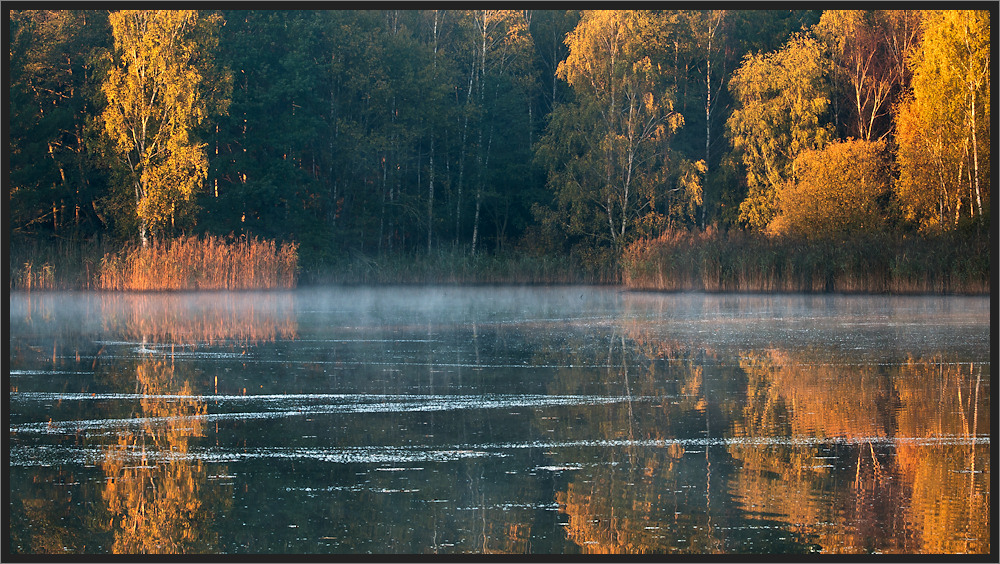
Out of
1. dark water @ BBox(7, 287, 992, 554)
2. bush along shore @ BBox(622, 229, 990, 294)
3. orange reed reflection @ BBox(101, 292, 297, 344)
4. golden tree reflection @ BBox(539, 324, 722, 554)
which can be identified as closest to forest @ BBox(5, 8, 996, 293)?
bush along shore @ BBox(622, 229, 990, 294)

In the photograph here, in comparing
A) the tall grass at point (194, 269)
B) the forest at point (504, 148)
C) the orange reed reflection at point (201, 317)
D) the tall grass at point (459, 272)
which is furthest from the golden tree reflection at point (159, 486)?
the tall grass at point (459, 272)

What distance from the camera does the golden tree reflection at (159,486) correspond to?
16.6ft

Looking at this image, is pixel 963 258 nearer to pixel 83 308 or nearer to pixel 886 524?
pixel 83 308

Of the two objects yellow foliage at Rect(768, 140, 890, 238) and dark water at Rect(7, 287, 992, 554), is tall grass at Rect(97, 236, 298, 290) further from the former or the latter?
yellow foliage at Rect(768, 140, 890, 238)

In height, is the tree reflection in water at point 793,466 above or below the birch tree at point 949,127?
below

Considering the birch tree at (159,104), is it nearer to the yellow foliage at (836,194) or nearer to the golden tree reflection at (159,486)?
the yellow foliage at (836,194)

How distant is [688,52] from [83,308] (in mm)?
23341

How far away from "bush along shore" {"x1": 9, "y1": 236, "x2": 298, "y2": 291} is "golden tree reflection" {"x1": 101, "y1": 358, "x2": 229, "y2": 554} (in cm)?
1683

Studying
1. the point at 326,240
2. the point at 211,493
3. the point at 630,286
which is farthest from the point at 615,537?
the point at 326,240

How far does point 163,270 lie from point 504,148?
17.2 metres

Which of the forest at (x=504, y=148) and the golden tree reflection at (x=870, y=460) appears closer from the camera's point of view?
the golden tree reflection at (x=870, y=460)

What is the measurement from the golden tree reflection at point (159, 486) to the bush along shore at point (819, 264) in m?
18.4

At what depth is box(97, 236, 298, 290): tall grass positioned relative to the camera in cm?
2458

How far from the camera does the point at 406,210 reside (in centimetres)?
3738
